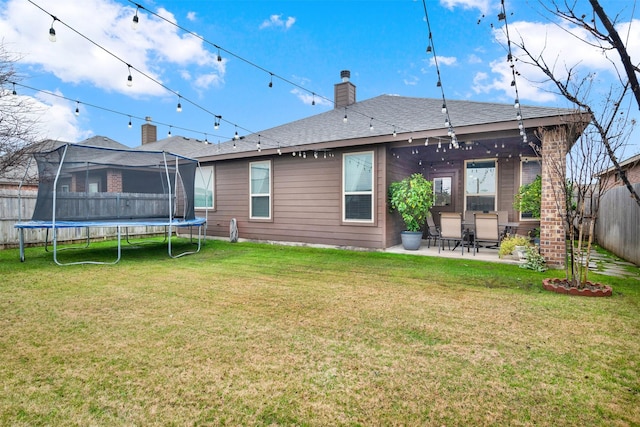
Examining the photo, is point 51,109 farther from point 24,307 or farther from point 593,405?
point 593,405

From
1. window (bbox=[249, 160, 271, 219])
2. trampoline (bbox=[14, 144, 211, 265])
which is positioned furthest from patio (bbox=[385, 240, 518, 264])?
trampoline (bbox=[14, 144, 211, 265])

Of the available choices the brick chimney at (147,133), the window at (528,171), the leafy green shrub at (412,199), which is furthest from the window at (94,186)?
the window at (528,171)

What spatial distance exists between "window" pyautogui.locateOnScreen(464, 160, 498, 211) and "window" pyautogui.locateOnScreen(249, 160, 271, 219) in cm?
544

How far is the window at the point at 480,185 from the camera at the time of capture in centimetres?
877

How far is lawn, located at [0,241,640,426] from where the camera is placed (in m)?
1.76

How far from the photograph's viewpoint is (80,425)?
164 centimetres

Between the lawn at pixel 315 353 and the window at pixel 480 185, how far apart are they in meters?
4.36

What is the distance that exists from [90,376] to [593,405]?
2.96 metres

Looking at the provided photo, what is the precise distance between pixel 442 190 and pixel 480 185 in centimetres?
102

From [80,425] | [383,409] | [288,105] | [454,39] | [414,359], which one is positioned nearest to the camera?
[80,425]

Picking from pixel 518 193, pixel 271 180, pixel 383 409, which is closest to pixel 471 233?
pixel 518 193

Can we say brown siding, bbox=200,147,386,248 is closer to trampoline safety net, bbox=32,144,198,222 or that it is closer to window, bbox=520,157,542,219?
trampoline safety net, bbox=32,144,198,222

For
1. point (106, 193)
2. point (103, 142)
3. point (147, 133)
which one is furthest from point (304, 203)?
point (103, 142)

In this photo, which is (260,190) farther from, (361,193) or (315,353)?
(315,353)
